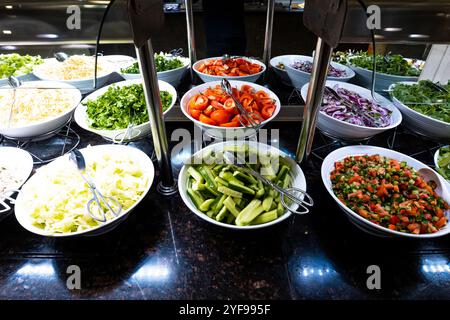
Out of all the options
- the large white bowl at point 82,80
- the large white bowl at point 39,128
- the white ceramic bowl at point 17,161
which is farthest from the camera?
the large white bowl at point 82,80

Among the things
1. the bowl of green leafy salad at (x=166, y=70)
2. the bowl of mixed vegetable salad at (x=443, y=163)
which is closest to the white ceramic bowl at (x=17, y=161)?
the bowl of green leafy salad at (x=166, y=70)

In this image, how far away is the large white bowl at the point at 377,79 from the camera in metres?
1.66

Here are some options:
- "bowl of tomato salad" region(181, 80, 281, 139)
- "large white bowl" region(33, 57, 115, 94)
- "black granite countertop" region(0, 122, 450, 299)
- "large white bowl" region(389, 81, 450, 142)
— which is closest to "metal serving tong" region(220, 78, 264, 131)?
"bowl of tomato salad" region(181, 80, 281, 139)

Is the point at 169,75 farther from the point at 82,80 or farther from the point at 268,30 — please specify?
the point at 268,30

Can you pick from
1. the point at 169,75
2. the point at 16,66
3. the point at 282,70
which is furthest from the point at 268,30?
the point at 16,66

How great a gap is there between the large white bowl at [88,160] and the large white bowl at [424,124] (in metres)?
1.35

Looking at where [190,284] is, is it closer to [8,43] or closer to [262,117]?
[262,117]

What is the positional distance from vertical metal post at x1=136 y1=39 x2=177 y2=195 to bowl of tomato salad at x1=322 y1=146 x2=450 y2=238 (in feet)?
2.22

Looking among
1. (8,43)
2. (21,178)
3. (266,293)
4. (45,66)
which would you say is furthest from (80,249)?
(45,66)

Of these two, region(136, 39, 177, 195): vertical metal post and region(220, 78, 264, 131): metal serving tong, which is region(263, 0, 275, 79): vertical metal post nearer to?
region(220, 78, 264, 131): metal serving tong

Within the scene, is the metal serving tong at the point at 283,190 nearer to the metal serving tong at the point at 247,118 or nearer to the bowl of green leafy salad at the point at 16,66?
the metal serving tong at the point at 247,118

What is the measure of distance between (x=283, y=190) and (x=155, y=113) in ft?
1.87

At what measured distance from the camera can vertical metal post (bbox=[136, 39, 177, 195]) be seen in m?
0.86

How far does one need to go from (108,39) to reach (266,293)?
1.19 m
